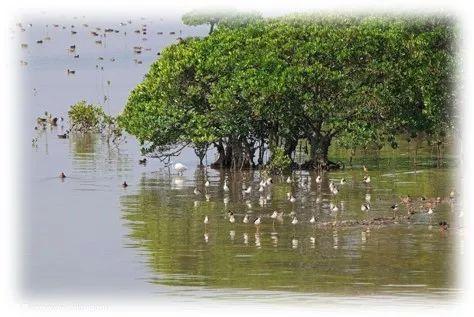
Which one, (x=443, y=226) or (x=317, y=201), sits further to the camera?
(x=317, y=201)

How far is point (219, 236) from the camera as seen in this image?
49.3m

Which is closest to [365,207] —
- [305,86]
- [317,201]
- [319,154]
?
[317,201]

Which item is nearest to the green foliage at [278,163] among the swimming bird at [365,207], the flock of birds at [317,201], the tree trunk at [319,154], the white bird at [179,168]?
the flock of birds at [317,201]

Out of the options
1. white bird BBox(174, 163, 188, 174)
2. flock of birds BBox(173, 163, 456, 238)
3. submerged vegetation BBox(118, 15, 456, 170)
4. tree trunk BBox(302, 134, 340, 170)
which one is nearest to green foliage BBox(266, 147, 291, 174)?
submerged vegetation BBox(118, 15, 456, 170)

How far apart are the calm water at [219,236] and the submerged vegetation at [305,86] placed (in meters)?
2.21

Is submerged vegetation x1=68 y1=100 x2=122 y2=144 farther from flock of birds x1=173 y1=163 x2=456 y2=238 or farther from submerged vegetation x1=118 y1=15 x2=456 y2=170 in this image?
flock of birds x1=173 y1=163 x2=456 y2=238

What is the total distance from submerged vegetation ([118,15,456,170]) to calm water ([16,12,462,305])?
2205 millimetres

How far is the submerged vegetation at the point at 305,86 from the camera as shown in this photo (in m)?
64.8

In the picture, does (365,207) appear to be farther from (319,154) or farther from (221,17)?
(221,17)

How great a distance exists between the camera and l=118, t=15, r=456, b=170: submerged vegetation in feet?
213

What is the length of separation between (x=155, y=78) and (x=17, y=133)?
21099 mm

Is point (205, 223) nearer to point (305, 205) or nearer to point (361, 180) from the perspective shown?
point (305, 205)

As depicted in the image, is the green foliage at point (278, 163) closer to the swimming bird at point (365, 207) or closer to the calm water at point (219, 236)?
the calm water at point (219, 236)

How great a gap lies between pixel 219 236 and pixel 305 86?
17.3 m
